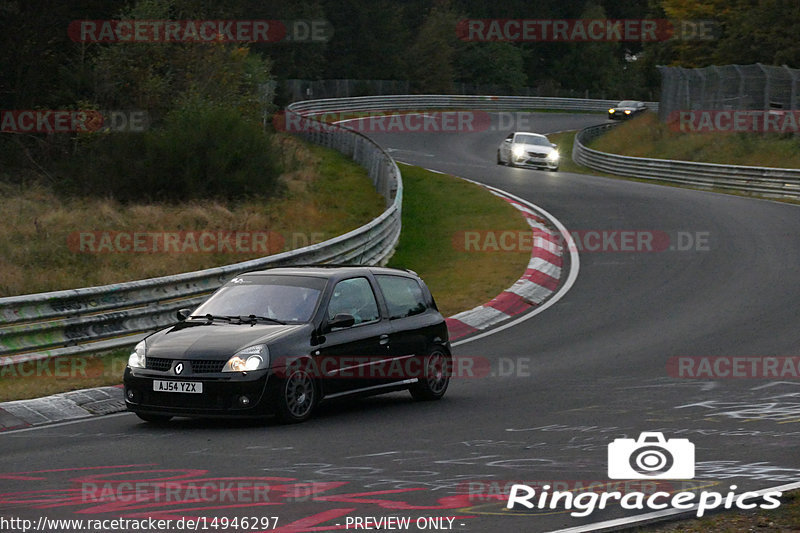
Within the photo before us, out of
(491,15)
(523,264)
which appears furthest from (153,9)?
(491,15)

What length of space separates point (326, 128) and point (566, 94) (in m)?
62.7

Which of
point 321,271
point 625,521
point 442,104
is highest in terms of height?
point 321,271

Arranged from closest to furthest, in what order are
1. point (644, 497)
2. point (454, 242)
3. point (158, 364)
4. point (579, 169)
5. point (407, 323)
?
point (644, 497) → point (158, 364) → point (407, 323) → point (454, 242) → point (579, 169)

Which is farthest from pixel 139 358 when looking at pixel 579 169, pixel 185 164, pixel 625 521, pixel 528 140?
pixel 579 169

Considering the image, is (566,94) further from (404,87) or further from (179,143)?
(179,143)

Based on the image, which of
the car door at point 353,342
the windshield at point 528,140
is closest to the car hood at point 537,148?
the windshield at point 528,140

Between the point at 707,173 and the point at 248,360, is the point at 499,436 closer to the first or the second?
the point at 248,360

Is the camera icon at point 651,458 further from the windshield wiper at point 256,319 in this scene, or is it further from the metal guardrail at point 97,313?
the metal guardrail at point 97,313

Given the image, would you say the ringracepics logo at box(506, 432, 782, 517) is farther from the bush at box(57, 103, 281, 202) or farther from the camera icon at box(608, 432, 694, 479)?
the bush at box(57, 103, 281, 202)

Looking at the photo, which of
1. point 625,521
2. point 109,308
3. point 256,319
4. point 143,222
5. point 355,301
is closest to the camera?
point 625,521

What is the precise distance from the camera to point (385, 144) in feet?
185

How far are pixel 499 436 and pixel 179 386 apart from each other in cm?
282

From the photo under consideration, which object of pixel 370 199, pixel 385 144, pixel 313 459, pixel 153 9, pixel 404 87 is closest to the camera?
pixel 313 459

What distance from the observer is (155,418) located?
1070 centimetres
